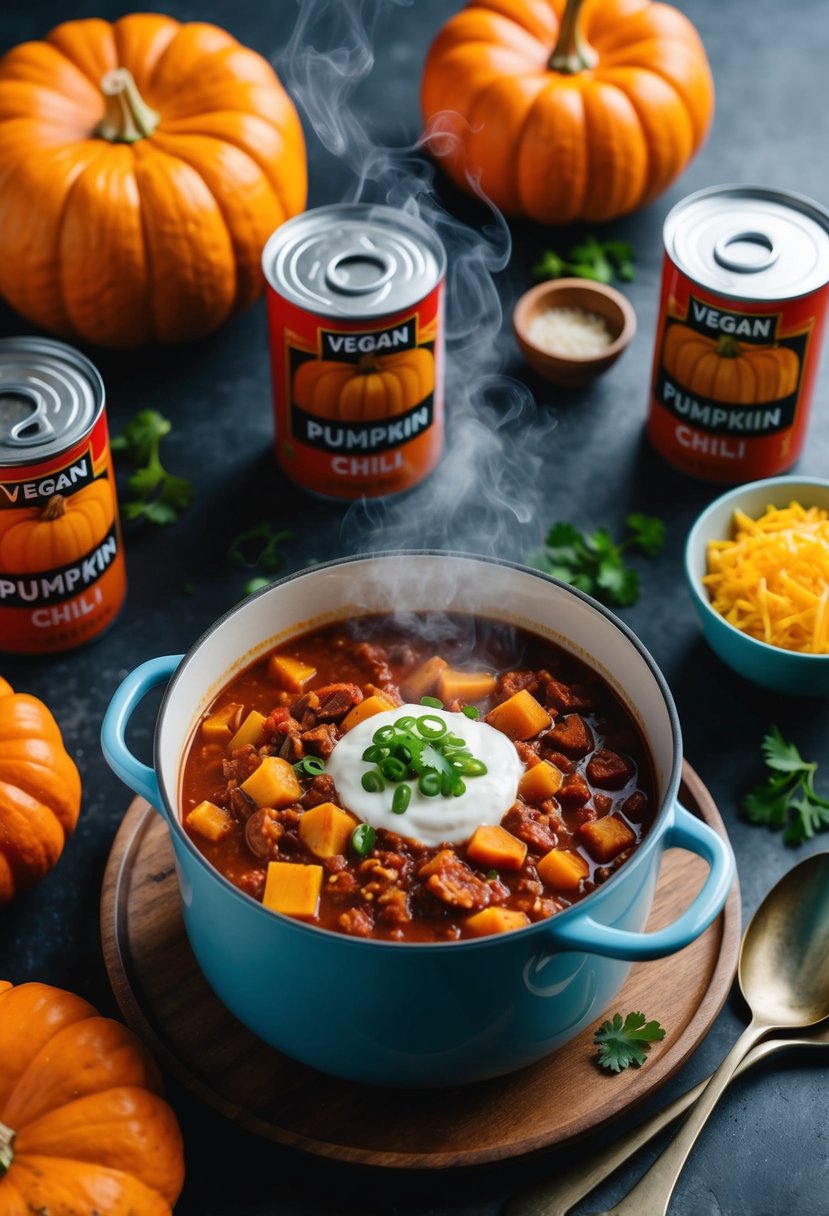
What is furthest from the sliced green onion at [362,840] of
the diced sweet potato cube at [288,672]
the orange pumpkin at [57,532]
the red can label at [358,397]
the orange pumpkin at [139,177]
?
the orange pumpkin at [139,177]

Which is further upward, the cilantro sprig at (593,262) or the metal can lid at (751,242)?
the metal can lid at (751,242)

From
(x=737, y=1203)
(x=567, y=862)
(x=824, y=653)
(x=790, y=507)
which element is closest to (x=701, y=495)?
(x=790, y=507)

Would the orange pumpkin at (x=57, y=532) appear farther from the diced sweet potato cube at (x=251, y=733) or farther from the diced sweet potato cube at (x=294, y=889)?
the diced sweet potato cube at (x=294, y=889)

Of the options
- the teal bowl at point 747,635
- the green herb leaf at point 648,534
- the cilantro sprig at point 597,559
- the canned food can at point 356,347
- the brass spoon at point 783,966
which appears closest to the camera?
the brass spoon at point 783,966

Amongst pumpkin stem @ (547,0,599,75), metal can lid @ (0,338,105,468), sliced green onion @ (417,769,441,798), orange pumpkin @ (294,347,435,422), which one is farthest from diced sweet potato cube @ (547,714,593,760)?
pumpkin stem @ (547,0,599,75)

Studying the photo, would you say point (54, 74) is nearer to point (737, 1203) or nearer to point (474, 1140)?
point (474, 1140)

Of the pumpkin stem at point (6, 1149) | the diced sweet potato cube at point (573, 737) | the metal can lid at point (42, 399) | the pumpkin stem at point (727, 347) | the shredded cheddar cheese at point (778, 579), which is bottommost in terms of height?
the pumpkin stem at point (6, 1149)

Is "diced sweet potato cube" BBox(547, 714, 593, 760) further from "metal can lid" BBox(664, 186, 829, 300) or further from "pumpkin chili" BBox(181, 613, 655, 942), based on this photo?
"metal can lid" BBox(664, 186, 829, 300)
